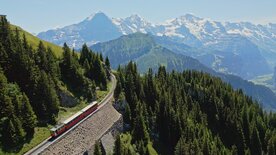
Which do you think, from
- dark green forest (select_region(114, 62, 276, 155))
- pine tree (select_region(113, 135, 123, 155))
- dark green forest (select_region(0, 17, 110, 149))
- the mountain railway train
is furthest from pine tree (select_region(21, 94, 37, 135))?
dark green forest (select_region(114, 62, 276, 155))

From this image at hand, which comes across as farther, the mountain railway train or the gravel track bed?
the mountain railway train

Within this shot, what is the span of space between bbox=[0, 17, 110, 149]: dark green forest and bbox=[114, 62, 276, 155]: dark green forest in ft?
45.0

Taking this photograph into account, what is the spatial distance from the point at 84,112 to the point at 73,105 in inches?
529

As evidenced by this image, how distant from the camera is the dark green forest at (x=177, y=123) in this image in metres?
127

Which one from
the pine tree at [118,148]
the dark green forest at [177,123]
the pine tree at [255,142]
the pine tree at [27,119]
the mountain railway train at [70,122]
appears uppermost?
the pine tree at [27,119]

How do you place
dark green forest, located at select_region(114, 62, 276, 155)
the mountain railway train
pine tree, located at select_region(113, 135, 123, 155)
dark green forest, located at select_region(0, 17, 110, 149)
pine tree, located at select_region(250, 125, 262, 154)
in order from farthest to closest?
pine tree, located at select_region(250, 125, 262, 154)
dark green forest, located at select_region(114, 62, 276, 155)
pine tree, located at select_region(113, 135, 123, 155)
the mountain railway train
dark green forest, located at select_region(0, 17, 110, 149)

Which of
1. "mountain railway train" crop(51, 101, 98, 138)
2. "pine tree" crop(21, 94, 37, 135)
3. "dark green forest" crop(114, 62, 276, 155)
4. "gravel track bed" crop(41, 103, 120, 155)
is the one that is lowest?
"dark green forest" crop(114, 62, 276, 155)

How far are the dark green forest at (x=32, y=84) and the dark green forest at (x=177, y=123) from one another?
13707 millimetres

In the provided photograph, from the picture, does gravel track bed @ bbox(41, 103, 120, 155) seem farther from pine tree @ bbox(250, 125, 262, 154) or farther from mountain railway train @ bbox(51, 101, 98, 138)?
pine tree @ bbox(250, 125, 262, 154)

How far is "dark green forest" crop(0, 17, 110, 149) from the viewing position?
9162 cm

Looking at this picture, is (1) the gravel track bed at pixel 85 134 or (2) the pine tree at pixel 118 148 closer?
(1) the gravel track bed at pixel 85 134

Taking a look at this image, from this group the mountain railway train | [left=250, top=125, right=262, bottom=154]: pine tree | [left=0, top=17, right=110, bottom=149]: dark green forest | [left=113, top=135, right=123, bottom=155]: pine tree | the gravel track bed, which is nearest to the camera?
[left=0, top=17, right=110, bottom=149]: dark green forest

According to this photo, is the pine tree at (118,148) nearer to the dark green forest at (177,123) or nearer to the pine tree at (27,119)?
the dark green forest at (177,123)

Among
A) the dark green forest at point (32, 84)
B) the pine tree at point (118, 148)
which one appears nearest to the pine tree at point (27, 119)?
the dark green forest at point (32, 84)
